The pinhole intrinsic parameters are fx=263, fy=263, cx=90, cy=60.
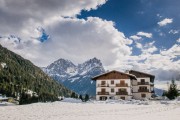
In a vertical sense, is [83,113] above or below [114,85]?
below

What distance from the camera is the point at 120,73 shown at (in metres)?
81.8

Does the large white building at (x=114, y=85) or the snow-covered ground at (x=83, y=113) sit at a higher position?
the large white building at (x=114, y=85)

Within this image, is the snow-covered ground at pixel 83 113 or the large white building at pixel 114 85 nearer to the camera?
the snow-covered ground at pixel 83 113

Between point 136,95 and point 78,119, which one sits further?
point 136,95

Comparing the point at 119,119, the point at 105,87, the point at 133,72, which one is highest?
the point at 133,72

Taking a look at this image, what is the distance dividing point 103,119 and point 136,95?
68.0 metres

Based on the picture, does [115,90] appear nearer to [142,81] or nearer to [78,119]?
[142,81]

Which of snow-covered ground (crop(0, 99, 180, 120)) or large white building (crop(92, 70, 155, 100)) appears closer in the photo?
snow-covered ground (crop(0, 99, 180, 120))

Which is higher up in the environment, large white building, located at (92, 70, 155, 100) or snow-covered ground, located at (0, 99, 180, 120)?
large white building, located at (92, 70, 155, 100)

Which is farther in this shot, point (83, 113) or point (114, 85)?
point (114, 85)

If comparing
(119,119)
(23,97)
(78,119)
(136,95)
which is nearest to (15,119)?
(78,119)

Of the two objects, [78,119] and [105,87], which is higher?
[105,87]

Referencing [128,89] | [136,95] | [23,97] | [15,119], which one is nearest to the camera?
[15,119]

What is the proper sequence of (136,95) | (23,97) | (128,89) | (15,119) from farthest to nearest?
(23,97) → (136,95) → (128,89) → (15,119)
